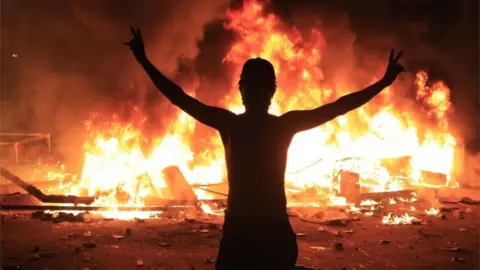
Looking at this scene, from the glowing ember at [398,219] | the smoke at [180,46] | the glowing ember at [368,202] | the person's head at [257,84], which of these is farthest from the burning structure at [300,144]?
the person's head at [257,84]

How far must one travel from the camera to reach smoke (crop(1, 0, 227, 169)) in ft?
45.6

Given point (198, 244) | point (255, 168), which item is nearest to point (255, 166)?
point (255, 168)

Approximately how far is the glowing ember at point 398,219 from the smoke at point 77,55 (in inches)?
278

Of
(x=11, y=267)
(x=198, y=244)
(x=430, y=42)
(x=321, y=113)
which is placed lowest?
(x=11, y=267)

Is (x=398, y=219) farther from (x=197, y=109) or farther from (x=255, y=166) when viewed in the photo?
(x=197, y=109)

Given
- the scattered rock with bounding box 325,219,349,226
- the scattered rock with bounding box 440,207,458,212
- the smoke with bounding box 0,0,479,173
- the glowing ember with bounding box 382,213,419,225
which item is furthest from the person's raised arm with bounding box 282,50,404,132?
the smoke with bounding box 0,0,479,173

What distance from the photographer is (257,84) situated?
2.70m

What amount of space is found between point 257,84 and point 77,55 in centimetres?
1496

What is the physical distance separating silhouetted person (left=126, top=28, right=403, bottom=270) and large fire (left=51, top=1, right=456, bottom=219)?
8.39 m

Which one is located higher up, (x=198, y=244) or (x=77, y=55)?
(x=77, y=55)

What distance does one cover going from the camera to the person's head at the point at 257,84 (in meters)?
2.68

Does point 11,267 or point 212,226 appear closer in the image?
point 11,267

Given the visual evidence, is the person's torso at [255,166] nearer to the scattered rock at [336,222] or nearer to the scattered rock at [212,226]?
the scattered rock at [212,226]

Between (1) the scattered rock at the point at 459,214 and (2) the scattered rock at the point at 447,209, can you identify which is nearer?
(1) the scattered rock at the point at 459,214
